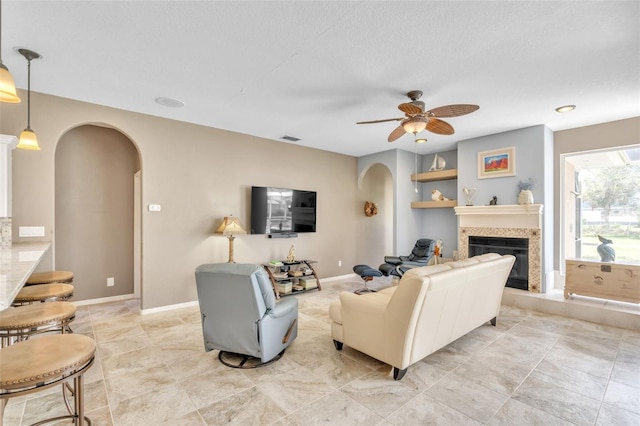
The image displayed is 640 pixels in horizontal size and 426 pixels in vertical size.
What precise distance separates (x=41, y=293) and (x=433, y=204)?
235 inches

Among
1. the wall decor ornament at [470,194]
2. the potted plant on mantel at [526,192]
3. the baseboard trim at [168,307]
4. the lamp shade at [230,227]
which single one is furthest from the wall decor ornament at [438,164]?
the baseboard trim at [168,307]

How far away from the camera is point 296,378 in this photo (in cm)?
251

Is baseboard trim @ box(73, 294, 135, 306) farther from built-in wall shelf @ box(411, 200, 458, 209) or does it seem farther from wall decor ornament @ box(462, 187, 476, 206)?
wall decor ornament @ box(462, 187, 476, 206)

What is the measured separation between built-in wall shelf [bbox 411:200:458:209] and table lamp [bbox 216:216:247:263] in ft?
12.2

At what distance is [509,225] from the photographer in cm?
499

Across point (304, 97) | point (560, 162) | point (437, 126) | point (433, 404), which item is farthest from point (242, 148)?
point (560, 162)

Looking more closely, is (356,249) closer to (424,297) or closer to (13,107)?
(424,297)

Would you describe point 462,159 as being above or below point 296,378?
above

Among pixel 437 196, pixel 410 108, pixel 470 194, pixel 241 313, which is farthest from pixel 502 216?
pixel 241 313

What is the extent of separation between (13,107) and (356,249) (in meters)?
5.84

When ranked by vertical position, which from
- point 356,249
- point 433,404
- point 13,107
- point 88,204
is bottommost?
point 433,404

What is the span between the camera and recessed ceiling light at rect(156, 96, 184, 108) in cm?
365

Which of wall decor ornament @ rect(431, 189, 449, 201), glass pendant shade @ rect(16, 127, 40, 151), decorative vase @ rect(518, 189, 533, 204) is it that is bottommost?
decorative vase @ rect(518, 189, 533, 204)

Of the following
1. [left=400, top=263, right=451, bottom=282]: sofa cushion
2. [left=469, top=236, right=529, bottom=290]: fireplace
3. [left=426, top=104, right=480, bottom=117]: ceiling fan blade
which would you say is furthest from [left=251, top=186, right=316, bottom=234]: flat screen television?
[left=400, top=263, right=451, bottom=282]: sofa cushion
